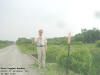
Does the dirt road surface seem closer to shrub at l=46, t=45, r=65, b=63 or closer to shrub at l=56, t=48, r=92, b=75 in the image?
shrub at l=56, t=48, r=92, b=75

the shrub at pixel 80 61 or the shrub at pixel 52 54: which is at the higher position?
the shrub at pixel 80 61

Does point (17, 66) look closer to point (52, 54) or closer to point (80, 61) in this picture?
point (80, 61)

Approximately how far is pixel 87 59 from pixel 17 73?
422 cm

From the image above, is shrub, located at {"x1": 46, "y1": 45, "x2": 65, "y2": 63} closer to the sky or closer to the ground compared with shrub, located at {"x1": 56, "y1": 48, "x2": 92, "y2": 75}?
Answer: closer to the ground

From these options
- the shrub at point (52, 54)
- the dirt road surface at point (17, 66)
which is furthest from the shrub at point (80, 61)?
the shrub at point (52, 54)

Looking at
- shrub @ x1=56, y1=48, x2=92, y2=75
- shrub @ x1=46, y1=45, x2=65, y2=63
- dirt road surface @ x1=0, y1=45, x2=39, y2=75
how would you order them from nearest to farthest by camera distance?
dirt road surface @ x1=0, y1=45, x2=39, y2=75 → shrub @ x1=56, y1=48, x2=92, y2=75 → shrub @ x1=46, y1=45, x2=65, y2=63

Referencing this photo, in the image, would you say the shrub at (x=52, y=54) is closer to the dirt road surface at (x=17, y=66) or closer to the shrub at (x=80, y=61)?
the dirt road surface at (x=17, y=66)

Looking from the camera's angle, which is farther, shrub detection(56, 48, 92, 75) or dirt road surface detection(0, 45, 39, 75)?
shrub detection(56, 48, 92, 75)

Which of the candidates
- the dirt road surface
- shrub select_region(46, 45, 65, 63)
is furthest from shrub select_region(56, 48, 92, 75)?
shrub select_region(46, 45, 65, 63)

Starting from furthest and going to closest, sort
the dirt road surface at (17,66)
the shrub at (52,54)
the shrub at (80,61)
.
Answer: the shrub at (52,54)
the shrub at (80,61)
the dirt road surface at (17,66)

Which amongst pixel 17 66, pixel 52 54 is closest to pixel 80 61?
pixel 17 66

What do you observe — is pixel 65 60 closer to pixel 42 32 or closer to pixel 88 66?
pixel 88 66

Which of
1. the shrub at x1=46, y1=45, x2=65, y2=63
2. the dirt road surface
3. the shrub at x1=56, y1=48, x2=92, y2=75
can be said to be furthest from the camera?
the shrub at x1=46, y1=45, x2=65, y2=63

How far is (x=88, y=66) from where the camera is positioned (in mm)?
9617
